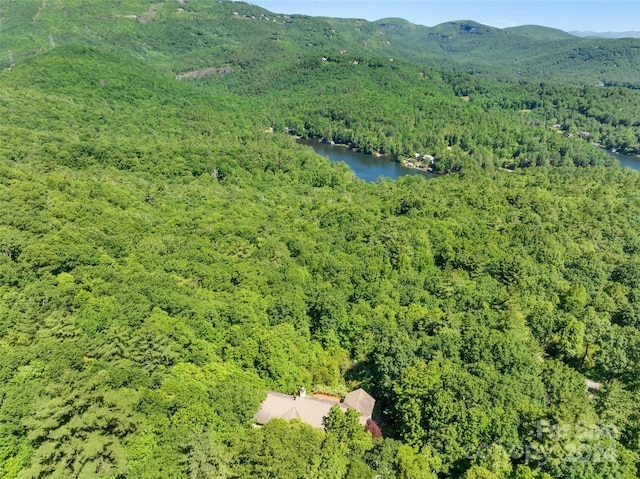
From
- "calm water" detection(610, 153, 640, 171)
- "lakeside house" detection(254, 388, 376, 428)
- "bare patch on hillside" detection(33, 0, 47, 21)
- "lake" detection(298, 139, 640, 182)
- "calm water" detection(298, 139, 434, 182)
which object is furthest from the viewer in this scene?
"bare patch on hillside" detection(33, 0, 47, 21)

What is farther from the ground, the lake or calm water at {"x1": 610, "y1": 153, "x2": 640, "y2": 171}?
calm water at {"x1": 610, "y1": 153, "x2": 640, "y2": 171}

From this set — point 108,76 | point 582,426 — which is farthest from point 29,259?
point 108,76

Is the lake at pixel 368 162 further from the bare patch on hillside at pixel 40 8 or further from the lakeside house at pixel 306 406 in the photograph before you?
the bare patch on hillside at pixel 40 8

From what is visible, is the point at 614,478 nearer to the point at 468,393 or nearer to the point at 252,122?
the point at 468,393

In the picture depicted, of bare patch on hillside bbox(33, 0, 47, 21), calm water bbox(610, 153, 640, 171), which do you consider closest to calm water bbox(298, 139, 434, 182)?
calm water bbox(610, 153, 640, 171)

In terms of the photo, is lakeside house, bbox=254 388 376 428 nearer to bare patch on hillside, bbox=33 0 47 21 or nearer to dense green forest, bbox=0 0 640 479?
dense green forest, bbox=0 0 640 479

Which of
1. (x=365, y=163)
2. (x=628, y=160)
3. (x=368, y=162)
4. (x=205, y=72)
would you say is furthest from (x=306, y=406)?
(x=205, y=72)

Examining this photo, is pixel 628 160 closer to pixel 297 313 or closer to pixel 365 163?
pixel 365 163

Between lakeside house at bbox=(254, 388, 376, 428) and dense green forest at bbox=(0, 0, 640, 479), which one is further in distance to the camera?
lakeside house at bbox=(254, 388, 376, 428)
